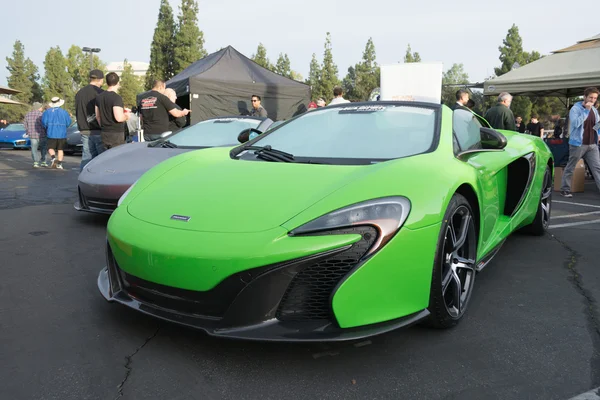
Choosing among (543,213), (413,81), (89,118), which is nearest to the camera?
(543,213)

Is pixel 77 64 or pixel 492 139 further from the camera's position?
pixel 77 64

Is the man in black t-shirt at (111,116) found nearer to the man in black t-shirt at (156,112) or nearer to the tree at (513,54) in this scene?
the man in black t-shirt at (156,112)

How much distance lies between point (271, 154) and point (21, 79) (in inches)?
2265

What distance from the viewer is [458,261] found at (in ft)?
8.76

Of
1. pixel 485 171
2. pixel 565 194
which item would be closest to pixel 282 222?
pixel 485 171

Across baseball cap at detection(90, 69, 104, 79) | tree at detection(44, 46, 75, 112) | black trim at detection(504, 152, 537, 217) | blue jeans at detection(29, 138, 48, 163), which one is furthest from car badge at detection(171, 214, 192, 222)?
tree at detection(44, 46, 75, 112)

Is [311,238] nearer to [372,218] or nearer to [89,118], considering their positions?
[372,218]

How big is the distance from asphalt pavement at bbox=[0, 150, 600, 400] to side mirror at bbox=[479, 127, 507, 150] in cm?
89

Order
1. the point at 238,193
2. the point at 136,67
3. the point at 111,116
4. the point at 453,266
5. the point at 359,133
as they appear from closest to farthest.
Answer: the point at 238,193, the point at 453,266, the point at 359,133, the point at 111,116, the point at 136,67

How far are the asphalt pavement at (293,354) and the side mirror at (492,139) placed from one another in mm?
889

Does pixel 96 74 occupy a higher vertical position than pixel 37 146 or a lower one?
higher

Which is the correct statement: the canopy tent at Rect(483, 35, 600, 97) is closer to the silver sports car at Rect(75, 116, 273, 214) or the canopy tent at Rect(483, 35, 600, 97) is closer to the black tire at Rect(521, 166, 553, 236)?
the black tire at Rect(521, 166, 553, 236)

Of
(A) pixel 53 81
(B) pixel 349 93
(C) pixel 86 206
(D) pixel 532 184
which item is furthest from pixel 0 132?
(B) pixel 349 93

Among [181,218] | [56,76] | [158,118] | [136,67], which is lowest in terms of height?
[181,218]
